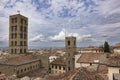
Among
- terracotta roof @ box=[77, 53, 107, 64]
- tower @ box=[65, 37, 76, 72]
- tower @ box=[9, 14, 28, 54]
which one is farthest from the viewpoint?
tower @ box=[9, 14, 28, 54]

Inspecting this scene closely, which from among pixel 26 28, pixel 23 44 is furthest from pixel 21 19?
pixel 23 44

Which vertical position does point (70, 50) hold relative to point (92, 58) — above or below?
above

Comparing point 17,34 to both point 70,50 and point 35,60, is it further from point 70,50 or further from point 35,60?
point 70,50

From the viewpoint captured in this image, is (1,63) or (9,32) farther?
(9,32)

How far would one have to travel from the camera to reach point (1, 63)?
42.4m

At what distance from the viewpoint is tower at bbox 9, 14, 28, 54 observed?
59.1m

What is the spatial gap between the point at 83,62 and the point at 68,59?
31.6 ft

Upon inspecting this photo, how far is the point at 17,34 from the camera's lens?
194 ft

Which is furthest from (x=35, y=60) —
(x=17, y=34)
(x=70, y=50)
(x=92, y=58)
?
(x=92, y=58)

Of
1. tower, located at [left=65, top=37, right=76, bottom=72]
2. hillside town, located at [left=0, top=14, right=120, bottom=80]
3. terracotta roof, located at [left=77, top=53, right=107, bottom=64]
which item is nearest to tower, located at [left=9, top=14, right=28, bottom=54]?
hillside town, located at [left=0, top=14, right=120, bottom=80]

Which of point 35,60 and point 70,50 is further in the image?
point 35,60

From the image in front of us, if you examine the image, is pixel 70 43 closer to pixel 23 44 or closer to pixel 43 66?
pixel 43 66

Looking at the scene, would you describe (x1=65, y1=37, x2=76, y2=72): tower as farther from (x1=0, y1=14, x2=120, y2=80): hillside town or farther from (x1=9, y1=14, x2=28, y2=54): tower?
(x1=9, y1=14, x2=28, y2=54): tower

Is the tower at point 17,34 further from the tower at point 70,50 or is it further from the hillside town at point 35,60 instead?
the tower at point 70,50
